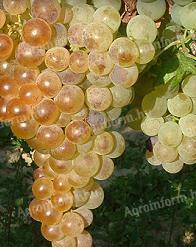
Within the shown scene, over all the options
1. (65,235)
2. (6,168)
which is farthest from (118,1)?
(6,168)

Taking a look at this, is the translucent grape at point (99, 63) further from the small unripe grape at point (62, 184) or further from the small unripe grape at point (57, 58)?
the small unripe grape at point (62, 184)

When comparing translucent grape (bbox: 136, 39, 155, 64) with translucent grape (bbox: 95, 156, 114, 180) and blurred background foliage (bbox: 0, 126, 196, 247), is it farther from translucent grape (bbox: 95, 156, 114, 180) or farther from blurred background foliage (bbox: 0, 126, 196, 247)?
blurred background foliage (bbox: 0, 126, 196, 247)

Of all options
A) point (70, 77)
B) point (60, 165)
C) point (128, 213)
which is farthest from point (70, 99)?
point (128, 213)

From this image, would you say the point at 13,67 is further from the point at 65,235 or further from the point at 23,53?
the point at 65,235

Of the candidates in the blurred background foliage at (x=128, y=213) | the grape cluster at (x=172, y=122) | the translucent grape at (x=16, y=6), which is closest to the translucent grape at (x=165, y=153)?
the grape cluster at (x=172, y=122)

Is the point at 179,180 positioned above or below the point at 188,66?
below

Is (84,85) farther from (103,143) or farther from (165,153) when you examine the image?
(165,153)
